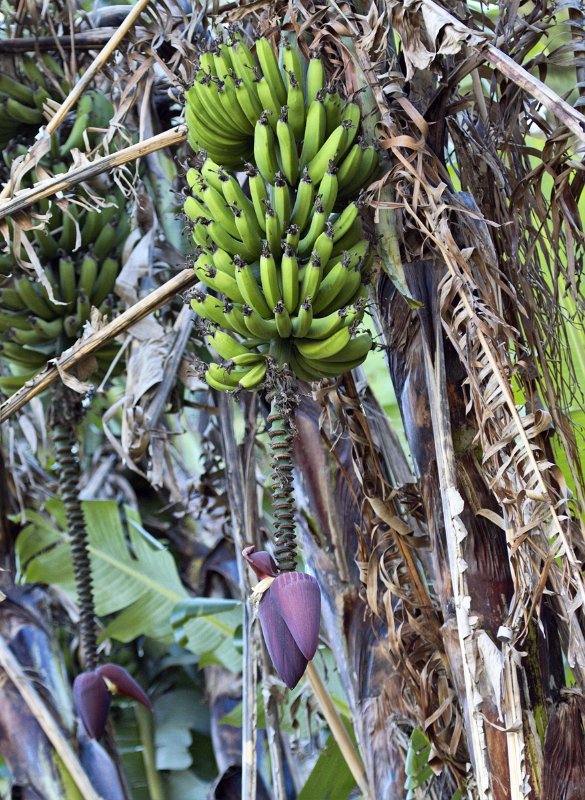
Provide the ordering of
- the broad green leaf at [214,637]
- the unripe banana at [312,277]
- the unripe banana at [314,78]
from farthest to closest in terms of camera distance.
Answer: the broad green leaf at [214,637]
the unripe banana at [314,78]
the unripe banana at [312,277]

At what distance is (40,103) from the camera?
1.60 metres

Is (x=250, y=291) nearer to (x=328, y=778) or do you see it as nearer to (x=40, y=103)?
(x=40, y=103)

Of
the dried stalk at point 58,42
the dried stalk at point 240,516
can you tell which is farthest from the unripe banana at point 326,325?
the dried stalk at point 58,42

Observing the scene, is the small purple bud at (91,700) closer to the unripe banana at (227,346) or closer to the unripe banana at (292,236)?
the unripe banana at (227,346)

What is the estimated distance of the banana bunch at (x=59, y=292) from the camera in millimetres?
1520

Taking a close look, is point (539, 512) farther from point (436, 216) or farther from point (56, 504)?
point (56, 504)

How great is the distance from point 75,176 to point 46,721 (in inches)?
39.6

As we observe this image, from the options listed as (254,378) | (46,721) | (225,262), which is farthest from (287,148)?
(46,721)

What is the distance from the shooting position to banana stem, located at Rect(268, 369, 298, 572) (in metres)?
0.92

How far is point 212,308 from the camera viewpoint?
103 centimetres

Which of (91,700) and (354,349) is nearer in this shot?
(354,349)

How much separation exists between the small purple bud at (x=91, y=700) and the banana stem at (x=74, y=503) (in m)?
0.10

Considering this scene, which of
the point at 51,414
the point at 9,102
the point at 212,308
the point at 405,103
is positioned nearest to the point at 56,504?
the point at 51,414

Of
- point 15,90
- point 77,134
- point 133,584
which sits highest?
point 15,90
